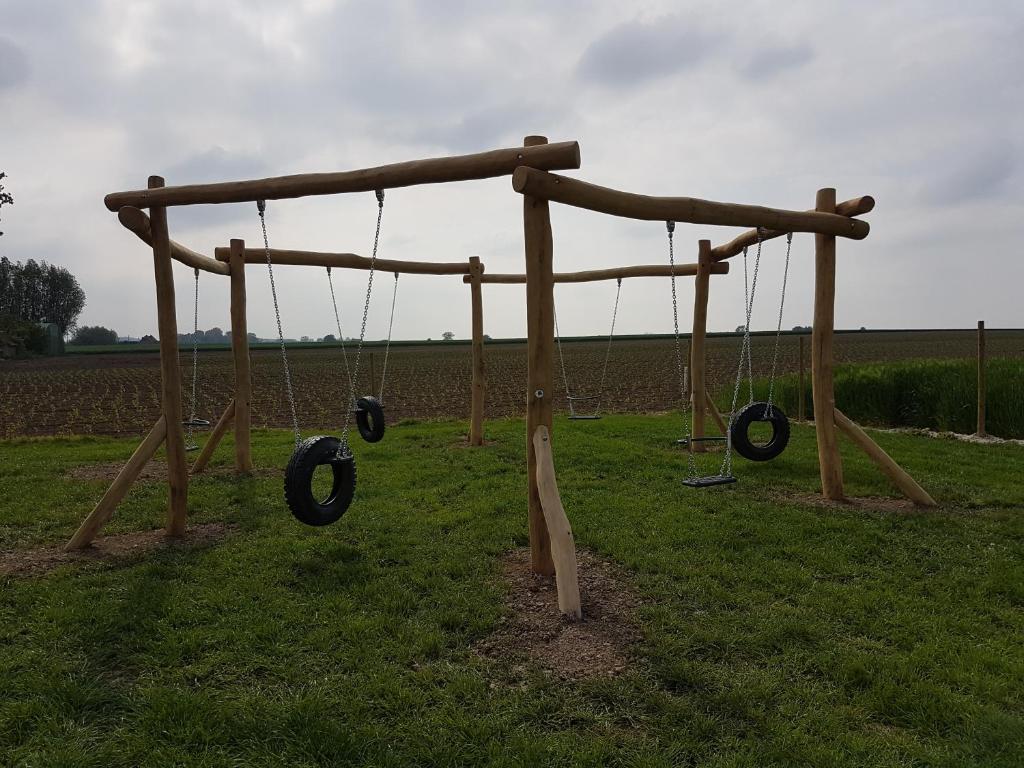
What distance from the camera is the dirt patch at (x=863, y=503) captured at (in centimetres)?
604

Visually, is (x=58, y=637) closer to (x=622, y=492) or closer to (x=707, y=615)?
(x=707, y=615)

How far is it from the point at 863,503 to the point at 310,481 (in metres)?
5.18

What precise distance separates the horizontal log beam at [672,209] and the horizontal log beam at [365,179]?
130 millimetres

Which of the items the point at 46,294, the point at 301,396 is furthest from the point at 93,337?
the point at 301,396

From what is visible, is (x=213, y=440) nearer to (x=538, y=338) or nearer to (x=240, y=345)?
(x=240, y=345)

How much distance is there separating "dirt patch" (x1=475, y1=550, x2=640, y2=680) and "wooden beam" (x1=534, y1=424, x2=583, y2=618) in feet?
0.35

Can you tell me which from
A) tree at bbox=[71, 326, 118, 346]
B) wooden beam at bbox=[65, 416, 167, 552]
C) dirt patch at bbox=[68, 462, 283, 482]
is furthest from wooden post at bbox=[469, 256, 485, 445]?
tree at bbox=[71, 326, 118, 346]

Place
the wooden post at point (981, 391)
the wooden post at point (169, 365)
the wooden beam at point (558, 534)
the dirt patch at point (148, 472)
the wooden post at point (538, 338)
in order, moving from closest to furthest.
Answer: the wooden beam at point (558, 534) < the wooden post at point (538, 338) < the wooden post at point (169, 365) < the dirt patch at point (148, 472) < the wooden post at point (981, 391)

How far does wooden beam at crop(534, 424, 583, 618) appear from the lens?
3846mm

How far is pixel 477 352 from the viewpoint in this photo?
9.90 metres

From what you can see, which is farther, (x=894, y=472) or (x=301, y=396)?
(x=301, y=396)

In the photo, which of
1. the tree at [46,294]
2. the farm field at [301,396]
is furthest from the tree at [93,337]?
the farm field at [301,396]

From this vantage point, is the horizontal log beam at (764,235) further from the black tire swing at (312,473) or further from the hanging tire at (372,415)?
the hanging tire at (372,415)

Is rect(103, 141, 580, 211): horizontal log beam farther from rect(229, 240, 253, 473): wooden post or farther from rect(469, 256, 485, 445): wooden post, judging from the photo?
rect(469, 256, 485, 445): wooden post
